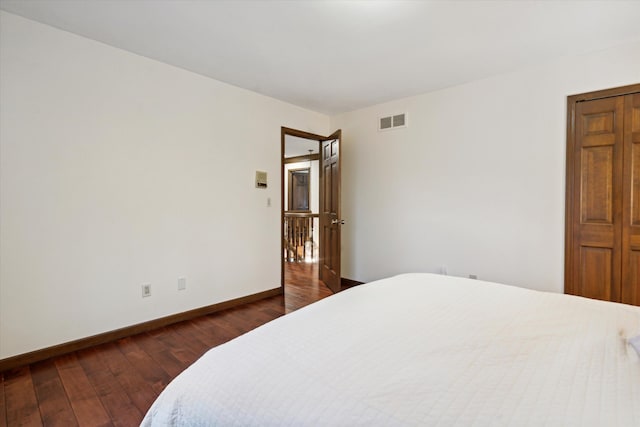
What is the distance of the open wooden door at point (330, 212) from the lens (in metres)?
3.91

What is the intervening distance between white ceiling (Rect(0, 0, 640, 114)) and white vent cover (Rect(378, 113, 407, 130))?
592 mm

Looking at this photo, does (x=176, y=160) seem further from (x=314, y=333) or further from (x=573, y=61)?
(x=573, y=61)

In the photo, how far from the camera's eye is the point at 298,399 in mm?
759

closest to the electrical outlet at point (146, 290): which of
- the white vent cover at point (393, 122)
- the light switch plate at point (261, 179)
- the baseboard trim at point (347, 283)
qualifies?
the light switch plate at point (261, 179)

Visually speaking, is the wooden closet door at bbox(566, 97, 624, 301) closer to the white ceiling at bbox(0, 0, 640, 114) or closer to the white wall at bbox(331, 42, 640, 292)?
the white wall at bbox(331, 42, 640, 292)

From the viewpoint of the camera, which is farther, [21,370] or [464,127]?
[464,127]

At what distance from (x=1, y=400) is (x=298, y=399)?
2144 millimetres

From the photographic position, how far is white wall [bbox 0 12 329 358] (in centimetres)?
216

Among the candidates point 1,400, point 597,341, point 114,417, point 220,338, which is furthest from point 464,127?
point 1,400

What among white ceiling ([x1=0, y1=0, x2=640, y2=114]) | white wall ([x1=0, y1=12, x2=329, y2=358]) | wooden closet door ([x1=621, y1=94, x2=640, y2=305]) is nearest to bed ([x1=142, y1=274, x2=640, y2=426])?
wooden closet door ([x1=621, y1=94, x2=640, y2=305])

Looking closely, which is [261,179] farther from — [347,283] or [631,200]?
[631,200]

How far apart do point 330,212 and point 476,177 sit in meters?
1.80

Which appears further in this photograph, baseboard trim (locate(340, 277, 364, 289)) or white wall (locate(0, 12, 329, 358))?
baseboard trim (locate(340, 277, 364, 289))

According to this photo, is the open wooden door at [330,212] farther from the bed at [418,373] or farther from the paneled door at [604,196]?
the bed at [418,373]
